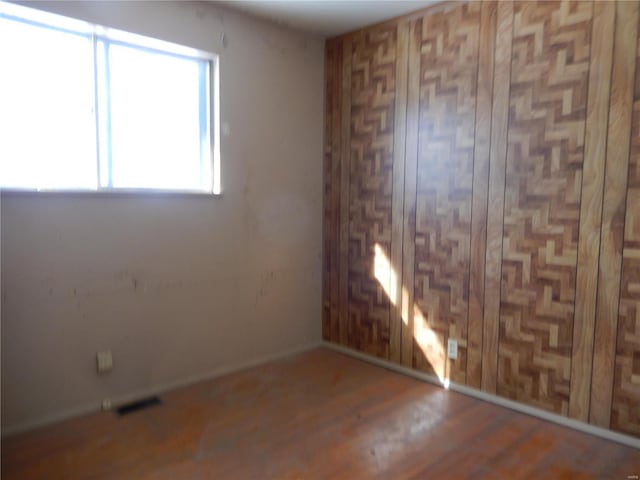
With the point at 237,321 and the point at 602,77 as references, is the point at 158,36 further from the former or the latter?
the point at 602,77

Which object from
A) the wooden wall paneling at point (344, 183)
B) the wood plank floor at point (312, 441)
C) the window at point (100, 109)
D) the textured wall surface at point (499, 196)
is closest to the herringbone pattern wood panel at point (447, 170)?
the textured wall surface at point (499, 196)

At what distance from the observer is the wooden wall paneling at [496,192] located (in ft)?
8.81

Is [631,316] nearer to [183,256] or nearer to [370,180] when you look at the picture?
[370,180]

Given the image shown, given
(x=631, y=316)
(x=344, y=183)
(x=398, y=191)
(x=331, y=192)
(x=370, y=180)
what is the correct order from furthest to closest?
1. (x=331, y=192)
2. (x=344, y=183)
3. (x=370, y=180)
4. (x=398, y=191)
5. (x=631, y=316)

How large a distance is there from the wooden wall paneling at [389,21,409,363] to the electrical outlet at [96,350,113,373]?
1.98 metres

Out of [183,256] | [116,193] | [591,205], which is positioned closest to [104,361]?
[183,256]

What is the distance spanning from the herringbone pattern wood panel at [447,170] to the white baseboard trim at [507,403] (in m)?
0.12

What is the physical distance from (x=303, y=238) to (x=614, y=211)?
2207 millimetres

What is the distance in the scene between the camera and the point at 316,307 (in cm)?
390

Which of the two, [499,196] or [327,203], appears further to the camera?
[327,203]

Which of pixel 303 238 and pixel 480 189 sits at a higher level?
pixel 480 189

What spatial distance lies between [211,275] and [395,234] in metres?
1.40

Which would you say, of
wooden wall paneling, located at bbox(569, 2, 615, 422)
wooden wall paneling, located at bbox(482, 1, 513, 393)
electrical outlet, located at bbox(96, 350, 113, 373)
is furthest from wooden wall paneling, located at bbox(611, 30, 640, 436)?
electrical outlet, located at bbox(96, 350, 113, 373)

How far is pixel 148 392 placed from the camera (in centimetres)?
290
